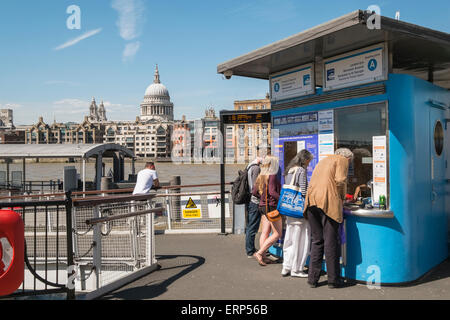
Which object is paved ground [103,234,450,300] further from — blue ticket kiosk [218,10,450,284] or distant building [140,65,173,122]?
distant building [140,65,173,122]

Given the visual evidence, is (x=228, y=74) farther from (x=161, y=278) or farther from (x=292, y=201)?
(x=161, y=278)

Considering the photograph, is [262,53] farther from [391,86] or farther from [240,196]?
[240,196]

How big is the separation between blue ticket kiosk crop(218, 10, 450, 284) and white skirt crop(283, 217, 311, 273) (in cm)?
50

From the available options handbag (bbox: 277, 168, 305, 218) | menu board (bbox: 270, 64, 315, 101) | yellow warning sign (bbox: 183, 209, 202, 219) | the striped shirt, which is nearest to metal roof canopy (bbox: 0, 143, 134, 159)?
yellow warning sign (bbox: 183, 209, 202, 219)

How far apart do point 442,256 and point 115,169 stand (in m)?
17.3

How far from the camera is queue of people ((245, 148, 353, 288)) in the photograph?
209 inches

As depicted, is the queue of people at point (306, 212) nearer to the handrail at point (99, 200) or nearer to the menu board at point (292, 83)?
the menu board at point (292, 83)

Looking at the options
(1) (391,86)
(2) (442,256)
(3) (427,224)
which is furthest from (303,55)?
(2) (442,256)

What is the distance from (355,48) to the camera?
18.9 ft

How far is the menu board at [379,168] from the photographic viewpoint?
545 centimetres

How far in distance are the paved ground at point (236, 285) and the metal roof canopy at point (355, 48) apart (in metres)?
2.59

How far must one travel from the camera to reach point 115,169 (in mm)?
21641

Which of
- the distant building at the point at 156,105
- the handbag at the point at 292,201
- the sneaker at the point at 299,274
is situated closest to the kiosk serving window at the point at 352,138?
the handbag at the point at 292,201

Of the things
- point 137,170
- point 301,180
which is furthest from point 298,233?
point 137,170
